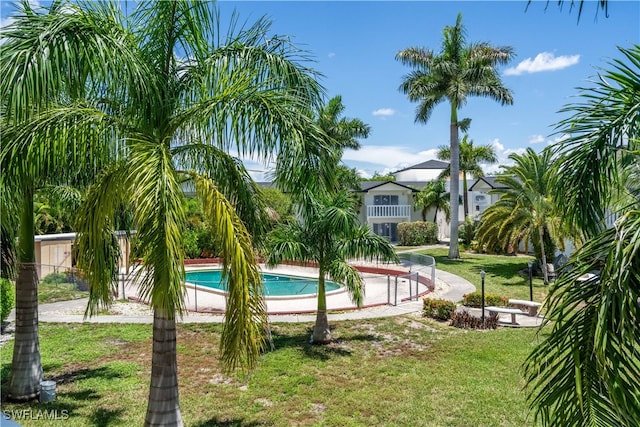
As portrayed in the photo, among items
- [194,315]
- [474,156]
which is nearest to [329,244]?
[194,315]

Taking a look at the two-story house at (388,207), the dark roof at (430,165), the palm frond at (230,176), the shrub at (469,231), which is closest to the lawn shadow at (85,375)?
the palm frond at (230,176)

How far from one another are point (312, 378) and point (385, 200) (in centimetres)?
3343

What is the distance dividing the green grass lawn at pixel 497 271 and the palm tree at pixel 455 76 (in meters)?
1.93

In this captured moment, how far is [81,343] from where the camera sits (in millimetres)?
12391

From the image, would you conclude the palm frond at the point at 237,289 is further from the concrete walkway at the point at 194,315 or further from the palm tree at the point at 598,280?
the concrete walkway at the point at 194,315

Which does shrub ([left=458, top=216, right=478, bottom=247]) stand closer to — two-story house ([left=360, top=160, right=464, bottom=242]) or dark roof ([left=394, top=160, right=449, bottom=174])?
two-story house ([left=360, top=160, right=464, bottom=242])

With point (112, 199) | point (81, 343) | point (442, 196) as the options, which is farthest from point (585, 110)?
point (442, 196)

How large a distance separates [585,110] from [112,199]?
5.03m

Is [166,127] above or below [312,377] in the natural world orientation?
above

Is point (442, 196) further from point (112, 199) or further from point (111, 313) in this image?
point (112, 199)

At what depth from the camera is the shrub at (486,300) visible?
15905 mm

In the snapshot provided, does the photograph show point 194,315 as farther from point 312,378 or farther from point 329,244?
point 312,378

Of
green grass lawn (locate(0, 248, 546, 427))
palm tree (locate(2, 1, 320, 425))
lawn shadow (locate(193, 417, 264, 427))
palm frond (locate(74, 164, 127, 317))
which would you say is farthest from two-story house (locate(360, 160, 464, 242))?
palm frond (locate(74, 164, 127, 317))

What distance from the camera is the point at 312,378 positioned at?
9.73 m
